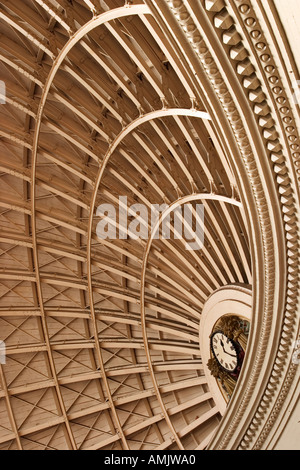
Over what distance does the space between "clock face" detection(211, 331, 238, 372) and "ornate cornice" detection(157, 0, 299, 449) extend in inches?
259

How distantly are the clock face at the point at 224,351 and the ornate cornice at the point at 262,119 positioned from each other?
6579 mm

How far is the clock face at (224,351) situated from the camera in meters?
20.1

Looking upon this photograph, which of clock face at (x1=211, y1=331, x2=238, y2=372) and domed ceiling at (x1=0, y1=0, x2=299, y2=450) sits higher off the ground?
domed ceiling at (x1=0, y1=0, x2=299, y2=450)

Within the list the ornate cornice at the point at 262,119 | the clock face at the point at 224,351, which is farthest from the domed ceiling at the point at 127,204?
the clock face at the point at 224,351

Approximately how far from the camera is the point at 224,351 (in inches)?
822

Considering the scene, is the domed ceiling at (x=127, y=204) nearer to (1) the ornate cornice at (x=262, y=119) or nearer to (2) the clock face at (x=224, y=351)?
(1) the ornate cornice at (x=262, y=119)

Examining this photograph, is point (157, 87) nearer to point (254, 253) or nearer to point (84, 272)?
point (254, 253)

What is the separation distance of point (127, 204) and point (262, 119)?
47.2 feet

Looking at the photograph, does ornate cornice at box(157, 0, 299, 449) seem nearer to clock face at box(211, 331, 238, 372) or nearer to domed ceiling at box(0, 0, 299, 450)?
domed ceiling at box(0, 0, 299, 450)

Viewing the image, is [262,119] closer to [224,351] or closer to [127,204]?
[224,351]

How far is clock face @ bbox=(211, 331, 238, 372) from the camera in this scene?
2009cm

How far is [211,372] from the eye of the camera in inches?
867

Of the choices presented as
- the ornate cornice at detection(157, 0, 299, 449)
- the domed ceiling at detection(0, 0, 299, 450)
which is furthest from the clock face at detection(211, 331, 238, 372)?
the ornate cornice at detection(157, 0, 299, 449)

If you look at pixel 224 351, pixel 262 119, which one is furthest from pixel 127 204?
pixel 262 119
